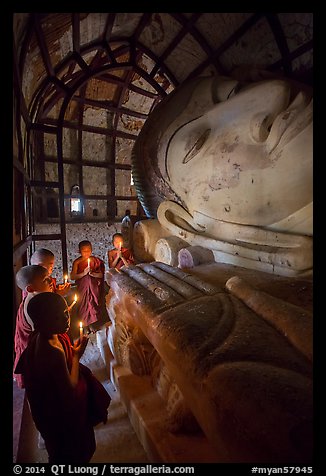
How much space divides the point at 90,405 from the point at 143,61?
5198 millimetres

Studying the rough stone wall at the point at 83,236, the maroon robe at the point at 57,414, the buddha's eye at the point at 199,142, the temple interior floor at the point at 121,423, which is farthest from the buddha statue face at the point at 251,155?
the rough stone wall at the point at 83,236

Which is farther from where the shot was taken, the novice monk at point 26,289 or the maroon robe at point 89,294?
the maroon robe at point 89,294

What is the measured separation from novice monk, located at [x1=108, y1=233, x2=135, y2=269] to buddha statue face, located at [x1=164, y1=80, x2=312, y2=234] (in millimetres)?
1447

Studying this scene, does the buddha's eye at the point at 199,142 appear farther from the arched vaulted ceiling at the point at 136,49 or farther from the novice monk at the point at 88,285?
the novice monk at the point at 88,285

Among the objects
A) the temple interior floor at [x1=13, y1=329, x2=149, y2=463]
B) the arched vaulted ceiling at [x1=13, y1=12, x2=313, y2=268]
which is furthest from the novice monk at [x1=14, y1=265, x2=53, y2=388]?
the arched vaulted ceiling at [x1=13, y1=12, x2=313, y2=268]

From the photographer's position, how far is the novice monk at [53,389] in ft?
3.92

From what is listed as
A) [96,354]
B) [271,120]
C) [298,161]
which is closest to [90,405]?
[96,354]

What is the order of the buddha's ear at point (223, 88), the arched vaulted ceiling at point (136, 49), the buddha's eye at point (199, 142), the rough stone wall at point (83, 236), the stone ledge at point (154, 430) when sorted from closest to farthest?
the stone ledge at point (154, 430), the buddha's eye at point (199, 142), the buddha's ear at point (223, 88), the arched vaulted ceiling at point (136, 49), the rough stone wall at point (83, 236)

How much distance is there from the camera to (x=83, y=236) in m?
6.44

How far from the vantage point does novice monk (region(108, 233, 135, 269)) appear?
3.41m

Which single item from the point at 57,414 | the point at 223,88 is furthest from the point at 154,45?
the point at 57,414

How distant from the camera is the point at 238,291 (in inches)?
62.3

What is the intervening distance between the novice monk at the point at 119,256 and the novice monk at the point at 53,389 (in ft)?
6.82

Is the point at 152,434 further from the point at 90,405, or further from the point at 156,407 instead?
the point at 90,405
